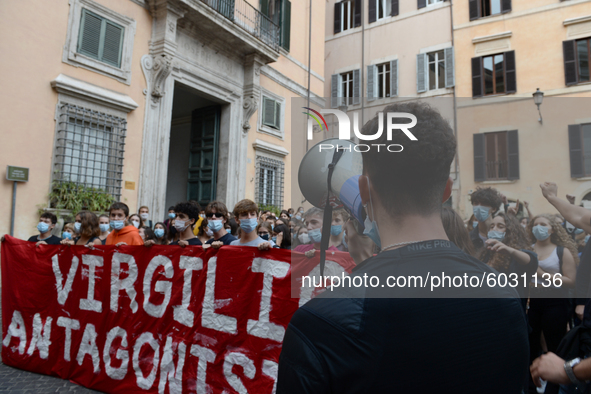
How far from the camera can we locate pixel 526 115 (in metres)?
1.08

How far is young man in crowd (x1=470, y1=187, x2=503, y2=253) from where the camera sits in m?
1.09

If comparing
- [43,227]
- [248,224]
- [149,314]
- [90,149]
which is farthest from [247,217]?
[90,149]

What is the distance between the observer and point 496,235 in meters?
1.15

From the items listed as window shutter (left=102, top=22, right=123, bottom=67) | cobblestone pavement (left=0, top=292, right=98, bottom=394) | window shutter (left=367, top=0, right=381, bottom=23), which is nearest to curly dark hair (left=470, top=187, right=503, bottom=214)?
cobblestone pavement (left=0, top=292, right=98, bottom=394)

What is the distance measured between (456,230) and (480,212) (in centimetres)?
11

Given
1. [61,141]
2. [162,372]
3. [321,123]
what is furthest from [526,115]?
[61,141]

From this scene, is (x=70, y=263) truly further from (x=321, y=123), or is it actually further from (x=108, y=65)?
(x=108, y=65)

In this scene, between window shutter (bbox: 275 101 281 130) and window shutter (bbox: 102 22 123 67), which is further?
window shutter (bbox: 275 101 281 130)

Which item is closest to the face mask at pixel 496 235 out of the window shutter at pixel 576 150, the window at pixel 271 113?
the window shutter at pixel 576 150

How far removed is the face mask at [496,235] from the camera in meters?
1.12

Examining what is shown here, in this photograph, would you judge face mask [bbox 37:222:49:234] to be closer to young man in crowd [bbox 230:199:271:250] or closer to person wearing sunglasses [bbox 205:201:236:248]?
person wearing sunglasses [bbox 205:201:236:248]

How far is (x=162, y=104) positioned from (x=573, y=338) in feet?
30.2

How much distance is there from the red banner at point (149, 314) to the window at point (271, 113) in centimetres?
898

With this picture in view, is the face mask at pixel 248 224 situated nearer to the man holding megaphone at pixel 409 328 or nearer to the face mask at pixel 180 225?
the face mask at pixel 180 225
